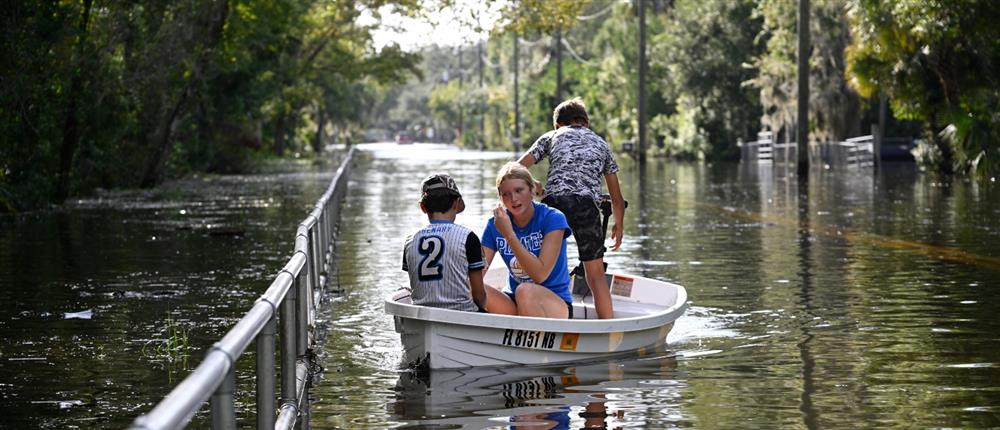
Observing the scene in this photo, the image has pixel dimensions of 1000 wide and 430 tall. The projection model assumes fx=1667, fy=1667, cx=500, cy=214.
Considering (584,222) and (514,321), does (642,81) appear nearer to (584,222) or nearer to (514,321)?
(584,222)

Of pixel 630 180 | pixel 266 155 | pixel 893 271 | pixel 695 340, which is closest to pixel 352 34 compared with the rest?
pixel 266 155

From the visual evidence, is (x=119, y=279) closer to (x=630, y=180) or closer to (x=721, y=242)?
(x=721, y=242)

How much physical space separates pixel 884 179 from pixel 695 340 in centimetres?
3381

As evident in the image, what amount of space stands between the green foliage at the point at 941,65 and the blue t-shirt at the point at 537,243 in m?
29.9

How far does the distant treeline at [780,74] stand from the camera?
40.6m

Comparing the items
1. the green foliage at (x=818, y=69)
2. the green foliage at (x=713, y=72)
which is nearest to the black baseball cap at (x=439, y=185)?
the green foliage at (x=818, y=69)

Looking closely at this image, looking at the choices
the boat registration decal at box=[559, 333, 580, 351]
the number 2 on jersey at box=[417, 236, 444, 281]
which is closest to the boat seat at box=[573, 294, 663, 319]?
the boat registration decal at box=[559, 333, 580, 351]

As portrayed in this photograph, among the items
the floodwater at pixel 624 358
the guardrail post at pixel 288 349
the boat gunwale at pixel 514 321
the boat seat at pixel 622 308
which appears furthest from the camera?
the boat seat at pixel 622 308

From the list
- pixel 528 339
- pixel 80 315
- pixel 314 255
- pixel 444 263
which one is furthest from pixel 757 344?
pixel 80 315

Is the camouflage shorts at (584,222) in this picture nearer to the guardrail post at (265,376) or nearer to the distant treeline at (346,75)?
the guardrail post at (265,376)

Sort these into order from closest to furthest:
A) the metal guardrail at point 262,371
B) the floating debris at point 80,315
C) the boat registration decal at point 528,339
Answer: the metal guardrail at point 262,371 → the boat registration decal at point 528,339 → the floating debris at point 80,315

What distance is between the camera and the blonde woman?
10922 mm

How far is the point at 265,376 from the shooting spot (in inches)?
284

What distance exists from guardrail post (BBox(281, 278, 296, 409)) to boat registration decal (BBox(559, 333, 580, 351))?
2549mm
